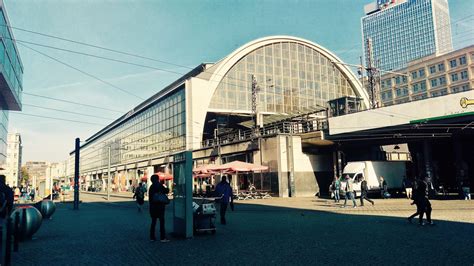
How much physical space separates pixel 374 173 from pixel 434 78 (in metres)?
76.1

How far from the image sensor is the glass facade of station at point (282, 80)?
53.8 metres

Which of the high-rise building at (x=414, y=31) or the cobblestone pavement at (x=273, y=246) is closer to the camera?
the cobblestone pavement at (x=273, y=246)

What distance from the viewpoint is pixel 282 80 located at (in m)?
57.2

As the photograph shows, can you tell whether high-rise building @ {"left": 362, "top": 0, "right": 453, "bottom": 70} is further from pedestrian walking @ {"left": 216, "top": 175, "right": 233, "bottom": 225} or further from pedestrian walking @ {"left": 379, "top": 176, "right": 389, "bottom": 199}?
pedestrian walking @ {"left": 216, "top": 175, "right": 233, "bottom": 225}

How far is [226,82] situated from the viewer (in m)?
53.3

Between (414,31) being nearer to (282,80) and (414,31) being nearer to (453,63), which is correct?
(453,63)

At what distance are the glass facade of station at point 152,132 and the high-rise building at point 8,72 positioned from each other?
11.4m

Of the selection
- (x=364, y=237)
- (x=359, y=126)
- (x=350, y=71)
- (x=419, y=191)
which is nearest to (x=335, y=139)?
(x=359, y=126)

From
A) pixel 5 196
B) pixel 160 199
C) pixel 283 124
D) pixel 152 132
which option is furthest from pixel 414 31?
pixel 5 196

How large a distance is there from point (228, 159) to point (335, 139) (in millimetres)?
13061

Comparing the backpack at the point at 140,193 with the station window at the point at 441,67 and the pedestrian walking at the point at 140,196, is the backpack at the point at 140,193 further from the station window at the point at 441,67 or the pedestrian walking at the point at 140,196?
the station window at the point at 441,67

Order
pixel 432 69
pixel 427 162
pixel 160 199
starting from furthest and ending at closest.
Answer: pixel 432 69 → pixel 427 162 → pixel 160 199

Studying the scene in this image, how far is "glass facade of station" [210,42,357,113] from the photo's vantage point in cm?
5384

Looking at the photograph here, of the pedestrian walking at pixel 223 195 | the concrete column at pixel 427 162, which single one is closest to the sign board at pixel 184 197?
the pedestrian walking at pixel 223 195
